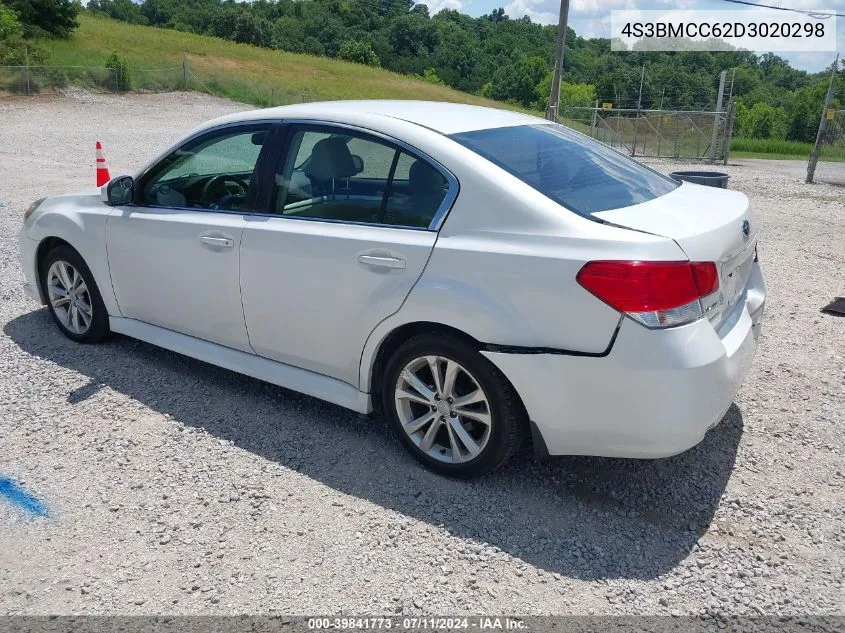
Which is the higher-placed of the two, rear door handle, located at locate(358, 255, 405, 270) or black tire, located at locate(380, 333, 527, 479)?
rear door handle, located at locate(358, 255, 405, 270)

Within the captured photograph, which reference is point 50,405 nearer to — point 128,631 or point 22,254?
point 22,254

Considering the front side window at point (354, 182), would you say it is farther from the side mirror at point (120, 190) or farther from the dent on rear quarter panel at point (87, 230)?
the dent on rear quarter panel at point (87, 230)

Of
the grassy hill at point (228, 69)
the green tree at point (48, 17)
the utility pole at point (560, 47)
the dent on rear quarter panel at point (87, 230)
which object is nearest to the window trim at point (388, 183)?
the dent on rear quarter panel at point (87, 230)

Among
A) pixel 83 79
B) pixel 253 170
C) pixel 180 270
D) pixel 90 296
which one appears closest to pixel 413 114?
pixel 253 170

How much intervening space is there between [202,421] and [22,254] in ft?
7.68

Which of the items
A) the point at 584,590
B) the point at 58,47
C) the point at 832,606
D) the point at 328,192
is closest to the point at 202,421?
the point at 328,192

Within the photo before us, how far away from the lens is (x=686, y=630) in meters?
2.61

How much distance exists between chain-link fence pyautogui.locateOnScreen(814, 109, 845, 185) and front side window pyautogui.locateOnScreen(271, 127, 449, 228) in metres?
18.1

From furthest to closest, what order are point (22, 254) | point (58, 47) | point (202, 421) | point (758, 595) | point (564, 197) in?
point (58, 47) < point (22, 254) < point (202, 421) < point (564, 197) < point (758, 595)

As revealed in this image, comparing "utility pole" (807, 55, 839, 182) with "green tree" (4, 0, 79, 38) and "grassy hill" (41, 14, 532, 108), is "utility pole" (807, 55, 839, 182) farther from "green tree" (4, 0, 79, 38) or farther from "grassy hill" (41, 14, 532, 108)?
"green tree" (4, 0, 79, 38)

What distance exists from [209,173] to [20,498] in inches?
89.5

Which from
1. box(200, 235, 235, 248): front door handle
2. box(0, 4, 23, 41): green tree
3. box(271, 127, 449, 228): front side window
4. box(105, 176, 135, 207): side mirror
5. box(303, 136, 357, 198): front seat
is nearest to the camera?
box(271, 127, 449, 228): front side window

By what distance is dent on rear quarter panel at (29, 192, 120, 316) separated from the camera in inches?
186

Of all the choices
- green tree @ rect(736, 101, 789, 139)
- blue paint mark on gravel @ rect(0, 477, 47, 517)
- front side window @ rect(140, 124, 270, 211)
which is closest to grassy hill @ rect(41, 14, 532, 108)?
green tree @ rect(736, 101, 789, 139)
